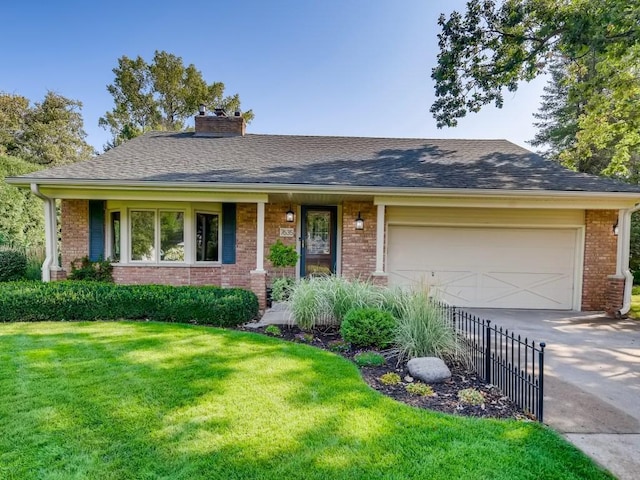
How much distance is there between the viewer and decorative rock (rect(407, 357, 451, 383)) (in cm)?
368

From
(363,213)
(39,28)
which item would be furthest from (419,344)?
(39,28)

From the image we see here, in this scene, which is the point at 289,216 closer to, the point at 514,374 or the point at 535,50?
the point at 514,374

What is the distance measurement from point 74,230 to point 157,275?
2311mm

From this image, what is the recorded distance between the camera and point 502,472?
7.31 feet

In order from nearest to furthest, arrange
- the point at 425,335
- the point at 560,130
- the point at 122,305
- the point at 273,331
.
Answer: the point at 425,335 < the point at 273,331 < the point at 122,305 < the point at 560,130

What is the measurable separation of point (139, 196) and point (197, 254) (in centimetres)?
194

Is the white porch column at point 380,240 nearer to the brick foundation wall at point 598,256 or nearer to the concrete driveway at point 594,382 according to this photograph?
the concrete driveway at point 594,382

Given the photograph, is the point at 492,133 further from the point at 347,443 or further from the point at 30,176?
the point at 30,176

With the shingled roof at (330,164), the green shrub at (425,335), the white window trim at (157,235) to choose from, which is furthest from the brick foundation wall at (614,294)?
the white window trim at (157,235)

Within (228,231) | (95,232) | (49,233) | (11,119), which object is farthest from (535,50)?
(11,119)

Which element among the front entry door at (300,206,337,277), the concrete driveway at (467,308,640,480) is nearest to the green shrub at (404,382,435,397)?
the concrete driveway at (467,308,640,480)

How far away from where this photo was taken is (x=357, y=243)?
8.23 m

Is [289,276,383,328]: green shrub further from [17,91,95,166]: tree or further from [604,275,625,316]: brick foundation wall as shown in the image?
[17,91,95,166]: tree

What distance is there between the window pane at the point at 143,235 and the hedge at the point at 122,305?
1912mm
